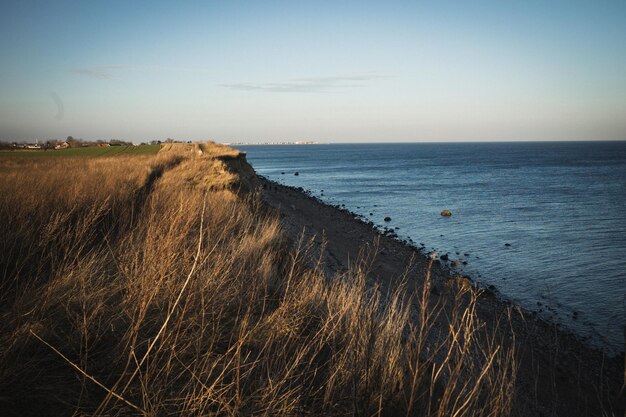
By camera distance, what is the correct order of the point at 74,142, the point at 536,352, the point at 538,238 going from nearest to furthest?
the point at 536,352 → the point at 538,238 → the point at 74,142

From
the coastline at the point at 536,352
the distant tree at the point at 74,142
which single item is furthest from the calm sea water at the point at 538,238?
the distant tree at the point at 74,142

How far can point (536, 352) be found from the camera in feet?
30.0

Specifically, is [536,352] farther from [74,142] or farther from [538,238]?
[74,142]

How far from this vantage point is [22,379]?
215 centimetres

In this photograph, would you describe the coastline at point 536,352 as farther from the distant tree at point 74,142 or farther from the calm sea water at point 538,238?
the distant tree at point 74,142

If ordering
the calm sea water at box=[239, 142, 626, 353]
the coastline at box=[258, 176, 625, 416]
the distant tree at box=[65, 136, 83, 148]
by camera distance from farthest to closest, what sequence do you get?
the distant tree at box=[65, 136, 83, 148], the calm sea water at box=[239, 142, 626, 353], the coastline at box=[258, 176, 625, 416]

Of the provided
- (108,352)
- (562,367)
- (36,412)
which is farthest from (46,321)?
(562,367)

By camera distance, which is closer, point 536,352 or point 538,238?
point 536,352

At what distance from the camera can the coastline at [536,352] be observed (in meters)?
5.20

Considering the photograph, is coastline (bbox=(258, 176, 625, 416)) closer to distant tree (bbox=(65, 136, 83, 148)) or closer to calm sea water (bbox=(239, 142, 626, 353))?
calm sea water (bbox=(239, 142, 626, 353))

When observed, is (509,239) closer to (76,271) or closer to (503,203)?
(503,203)

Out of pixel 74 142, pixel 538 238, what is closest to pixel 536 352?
pixel 538 238

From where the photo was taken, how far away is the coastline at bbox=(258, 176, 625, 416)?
5.20m

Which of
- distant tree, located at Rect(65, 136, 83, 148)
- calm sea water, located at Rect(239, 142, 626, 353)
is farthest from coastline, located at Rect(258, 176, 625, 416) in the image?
distant tree, located at Rect(65, 136, 83, 148)
